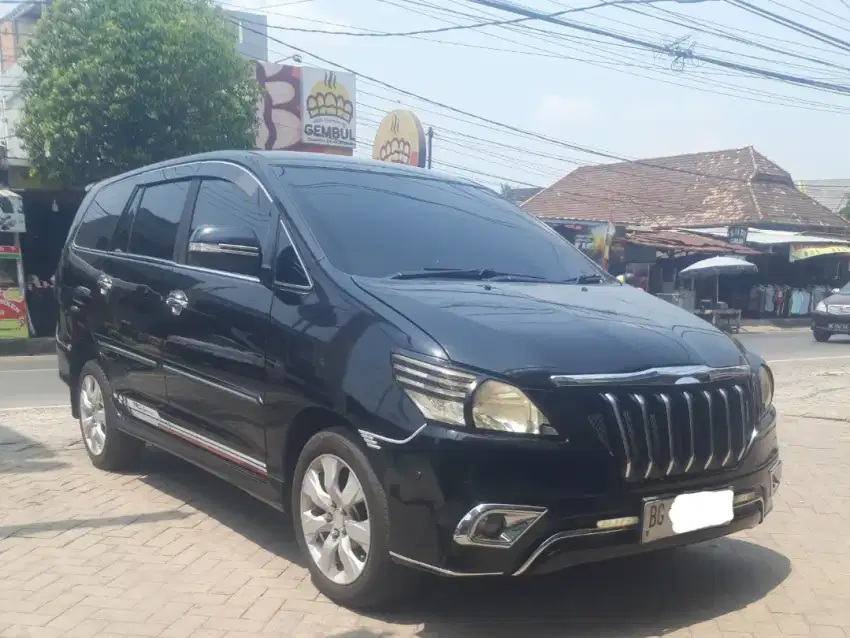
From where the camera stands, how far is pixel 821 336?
817 inches

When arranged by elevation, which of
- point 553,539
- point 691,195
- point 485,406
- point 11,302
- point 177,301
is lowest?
point 11,302

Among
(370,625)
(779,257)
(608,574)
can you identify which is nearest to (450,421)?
(370,625)

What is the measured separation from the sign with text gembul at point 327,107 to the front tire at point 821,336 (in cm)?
1314

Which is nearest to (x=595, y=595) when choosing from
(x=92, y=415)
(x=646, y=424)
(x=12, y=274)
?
(x=646, y=424)

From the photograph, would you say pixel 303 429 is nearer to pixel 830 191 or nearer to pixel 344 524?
pixel 344 524

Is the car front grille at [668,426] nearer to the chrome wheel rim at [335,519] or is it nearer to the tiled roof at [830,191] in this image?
the chrome wheel rim at [335,519]

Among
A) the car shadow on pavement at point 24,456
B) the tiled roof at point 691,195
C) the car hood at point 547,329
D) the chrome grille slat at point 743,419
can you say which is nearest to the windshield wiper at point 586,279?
the car hood at point 547,329

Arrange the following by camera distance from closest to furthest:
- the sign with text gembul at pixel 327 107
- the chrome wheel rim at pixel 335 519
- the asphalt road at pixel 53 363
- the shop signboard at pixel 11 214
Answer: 1. the chrome wheel rim at pixel 335 519
2. the asphalt road at pixel 53 363
3. the shop signboard at pixel 11 214
4. the sign with text gembul at pixel 327 107

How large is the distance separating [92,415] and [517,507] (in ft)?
12.1

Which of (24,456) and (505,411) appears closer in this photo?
(505,411)

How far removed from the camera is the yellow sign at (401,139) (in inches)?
856

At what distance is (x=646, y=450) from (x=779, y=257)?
96.3 feet

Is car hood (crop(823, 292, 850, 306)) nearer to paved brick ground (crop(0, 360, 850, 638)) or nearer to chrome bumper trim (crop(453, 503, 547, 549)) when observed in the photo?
paved brick ground (crop(0, 360, 850, 638))

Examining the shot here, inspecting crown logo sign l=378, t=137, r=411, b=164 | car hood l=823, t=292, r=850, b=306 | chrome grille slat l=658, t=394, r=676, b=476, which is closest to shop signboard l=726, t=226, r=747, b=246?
car hood l=823, t=292, r=850, b=306
